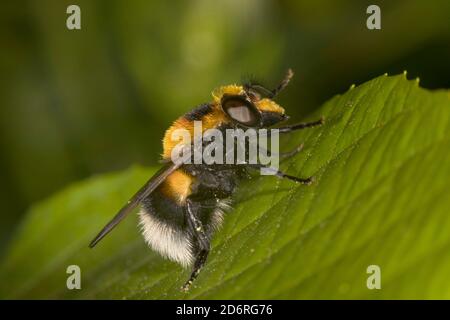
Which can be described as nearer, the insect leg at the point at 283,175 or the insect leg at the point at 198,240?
the insect leg at the point at 283,175

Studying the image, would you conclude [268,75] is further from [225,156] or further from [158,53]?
[225,156]

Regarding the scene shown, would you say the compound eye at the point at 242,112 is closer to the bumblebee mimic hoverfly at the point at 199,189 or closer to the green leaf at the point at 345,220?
the bumblebee mimic hoverfly at the point at 199,189

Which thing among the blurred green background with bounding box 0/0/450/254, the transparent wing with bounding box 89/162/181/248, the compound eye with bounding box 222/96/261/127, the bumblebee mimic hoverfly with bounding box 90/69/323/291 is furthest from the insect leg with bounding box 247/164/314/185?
the blurred green background with bounding box 0/0/450/254

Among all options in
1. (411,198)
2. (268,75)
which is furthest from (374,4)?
(411,198)

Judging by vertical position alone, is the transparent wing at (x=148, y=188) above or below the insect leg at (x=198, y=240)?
above

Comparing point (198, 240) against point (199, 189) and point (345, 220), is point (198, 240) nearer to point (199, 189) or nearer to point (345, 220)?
point (199, 189)

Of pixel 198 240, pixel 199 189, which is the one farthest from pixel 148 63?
pixel 198 240

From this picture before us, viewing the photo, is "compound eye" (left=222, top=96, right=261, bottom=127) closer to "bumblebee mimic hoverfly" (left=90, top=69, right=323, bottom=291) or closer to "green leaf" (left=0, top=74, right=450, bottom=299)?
"bumblebee mimic hoverfly" (left=90, top=69, right=323, bottom=291)

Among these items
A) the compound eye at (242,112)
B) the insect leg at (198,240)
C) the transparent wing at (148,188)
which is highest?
the compound eye at (242,112)

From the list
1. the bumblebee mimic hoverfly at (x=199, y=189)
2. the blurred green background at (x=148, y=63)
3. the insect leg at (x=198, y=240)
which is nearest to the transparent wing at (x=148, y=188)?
the bumblebee mimic hoverfly at (x=199, y=189)
